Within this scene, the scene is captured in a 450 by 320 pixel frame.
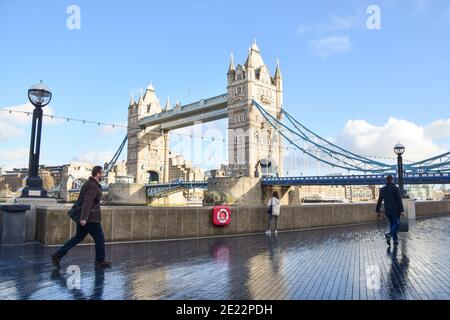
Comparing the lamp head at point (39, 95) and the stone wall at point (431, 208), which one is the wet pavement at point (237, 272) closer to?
the lamp head at point (39, 95)

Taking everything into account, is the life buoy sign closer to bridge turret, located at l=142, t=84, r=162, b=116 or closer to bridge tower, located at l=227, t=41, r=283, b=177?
bridge tower, located at l=227, t=41, r=283, b=177

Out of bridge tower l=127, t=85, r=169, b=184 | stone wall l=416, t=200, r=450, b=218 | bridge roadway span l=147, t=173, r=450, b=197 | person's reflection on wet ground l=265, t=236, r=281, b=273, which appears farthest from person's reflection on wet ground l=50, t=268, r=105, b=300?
bridge tower l=127, t=85, r=169, b=184

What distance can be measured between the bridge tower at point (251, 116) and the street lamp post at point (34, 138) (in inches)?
1635

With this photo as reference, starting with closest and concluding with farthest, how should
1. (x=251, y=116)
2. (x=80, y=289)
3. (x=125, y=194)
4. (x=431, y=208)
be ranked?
1. (x=80, y=289)
2. (x=431, y=208)
3. (x=251, y=116)
4. (x=125, y=194)

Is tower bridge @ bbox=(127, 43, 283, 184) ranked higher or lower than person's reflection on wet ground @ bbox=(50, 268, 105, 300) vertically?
higher

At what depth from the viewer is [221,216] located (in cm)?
1069

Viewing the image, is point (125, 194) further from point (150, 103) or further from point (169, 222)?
point (169, 222)

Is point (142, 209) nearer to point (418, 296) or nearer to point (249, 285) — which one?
point (249, 285)

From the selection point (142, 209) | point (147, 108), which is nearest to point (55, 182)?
point (147, 108)

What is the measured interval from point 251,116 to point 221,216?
147ft

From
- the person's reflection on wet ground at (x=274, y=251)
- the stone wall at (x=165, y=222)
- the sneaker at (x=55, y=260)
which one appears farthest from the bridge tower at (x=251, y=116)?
the sneaker at (x=55, y=260)

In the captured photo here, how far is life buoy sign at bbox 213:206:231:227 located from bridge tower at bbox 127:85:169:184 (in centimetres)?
7128

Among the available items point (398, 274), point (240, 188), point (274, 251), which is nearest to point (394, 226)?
point (274, 251)

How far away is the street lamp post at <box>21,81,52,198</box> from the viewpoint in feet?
34.0
